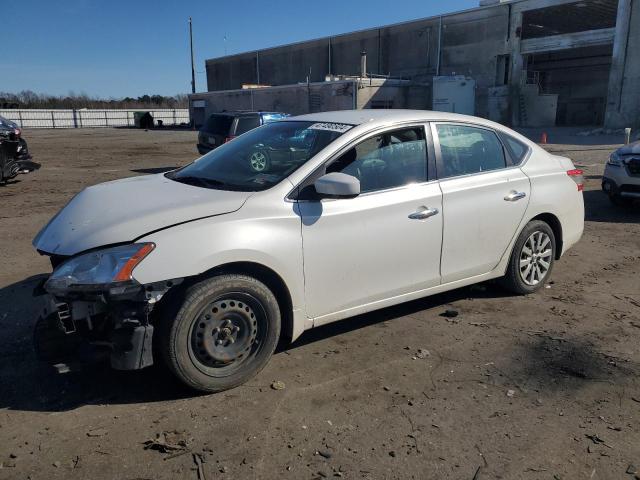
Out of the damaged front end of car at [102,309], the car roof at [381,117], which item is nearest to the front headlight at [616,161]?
the car roof at [381,117]

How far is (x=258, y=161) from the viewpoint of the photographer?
408 centimetres

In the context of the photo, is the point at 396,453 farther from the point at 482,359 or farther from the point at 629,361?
the point at 629,361

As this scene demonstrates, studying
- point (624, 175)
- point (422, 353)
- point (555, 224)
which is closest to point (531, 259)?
point (555, 224)

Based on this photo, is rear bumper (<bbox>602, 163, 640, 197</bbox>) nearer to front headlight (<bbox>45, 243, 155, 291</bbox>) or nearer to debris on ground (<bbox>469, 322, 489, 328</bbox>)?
debris on ground (<bbox>469, 322, 489, 328</bbox>)

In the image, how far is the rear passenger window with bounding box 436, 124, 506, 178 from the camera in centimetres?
433

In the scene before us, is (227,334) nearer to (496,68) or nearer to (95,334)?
(95,334)

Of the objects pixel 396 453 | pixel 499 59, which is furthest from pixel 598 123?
pixel 396 453

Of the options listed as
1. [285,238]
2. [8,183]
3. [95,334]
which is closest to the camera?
[95,334]

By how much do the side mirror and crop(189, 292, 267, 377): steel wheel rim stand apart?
836mm

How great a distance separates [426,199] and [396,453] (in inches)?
77.7

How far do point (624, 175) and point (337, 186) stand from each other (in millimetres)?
7134

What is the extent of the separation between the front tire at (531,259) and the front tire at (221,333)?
8.24ft

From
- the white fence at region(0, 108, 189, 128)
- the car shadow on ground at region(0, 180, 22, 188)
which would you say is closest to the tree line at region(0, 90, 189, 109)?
the white fence at region(0, 108, 189, 128)

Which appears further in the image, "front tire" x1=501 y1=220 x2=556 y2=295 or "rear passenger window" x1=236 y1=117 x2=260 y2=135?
"rear passenger window" x1=236 y1=117 x2=260 y2=135
